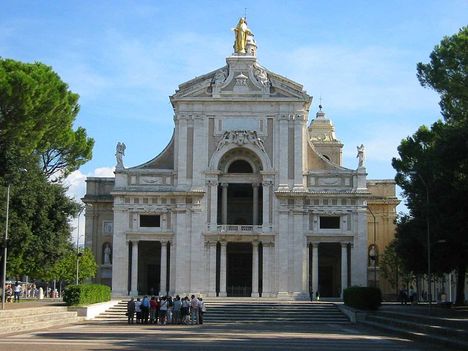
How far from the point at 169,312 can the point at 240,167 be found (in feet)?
79.3

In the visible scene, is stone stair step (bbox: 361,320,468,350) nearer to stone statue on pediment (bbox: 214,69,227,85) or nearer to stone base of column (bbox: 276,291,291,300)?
stone base of column (bbox: 276,291,291,300)

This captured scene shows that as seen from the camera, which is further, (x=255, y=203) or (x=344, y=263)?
(x=255, y=203)

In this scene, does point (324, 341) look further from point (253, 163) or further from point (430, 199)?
point (253, 163)

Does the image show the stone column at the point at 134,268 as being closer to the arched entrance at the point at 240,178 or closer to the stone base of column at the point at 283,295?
the arched entrance at the point at 240,178

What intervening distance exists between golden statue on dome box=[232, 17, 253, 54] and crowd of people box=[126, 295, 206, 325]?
29046 mm

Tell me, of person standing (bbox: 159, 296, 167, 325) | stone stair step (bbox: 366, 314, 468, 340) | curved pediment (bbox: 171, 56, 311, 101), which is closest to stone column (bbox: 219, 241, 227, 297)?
curved pediment (bbox: 171, 56, 311, 101)

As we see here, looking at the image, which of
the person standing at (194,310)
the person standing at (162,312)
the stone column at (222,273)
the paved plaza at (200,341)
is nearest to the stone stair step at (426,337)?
the paved plaza at (200,341)

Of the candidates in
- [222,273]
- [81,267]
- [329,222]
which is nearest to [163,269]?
[222,273]

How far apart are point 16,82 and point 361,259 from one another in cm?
3084

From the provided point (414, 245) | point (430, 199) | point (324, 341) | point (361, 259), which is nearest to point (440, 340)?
point (324, 341)

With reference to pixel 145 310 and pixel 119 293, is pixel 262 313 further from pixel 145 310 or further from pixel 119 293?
pixel 119 293

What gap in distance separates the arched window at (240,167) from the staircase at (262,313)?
567 inches

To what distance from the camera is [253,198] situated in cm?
7025

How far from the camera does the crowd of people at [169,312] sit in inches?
1863
